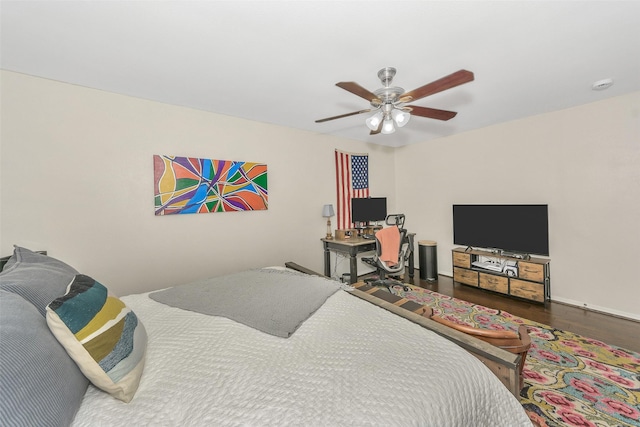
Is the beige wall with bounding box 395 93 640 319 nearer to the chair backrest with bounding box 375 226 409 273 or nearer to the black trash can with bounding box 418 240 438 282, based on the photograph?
the black trash can with bounding box 418 240 438 282

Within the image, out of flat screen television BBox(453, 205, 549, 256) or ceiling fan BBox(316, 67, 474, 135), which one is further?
flat screen television BBox(453, 205, 549, 256)

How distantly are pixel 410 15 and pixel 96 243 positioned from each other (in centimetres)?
312

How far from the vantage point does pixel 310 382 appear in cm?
90

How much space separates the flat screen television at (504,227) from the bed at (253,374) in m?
2.95

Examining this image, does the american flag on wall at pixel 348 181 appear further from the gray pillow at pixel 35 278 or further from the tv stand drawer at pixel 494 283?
the gray pillow at pixel 35 278

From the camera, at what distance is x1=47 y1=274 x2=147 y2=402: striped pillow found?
0.83 meters

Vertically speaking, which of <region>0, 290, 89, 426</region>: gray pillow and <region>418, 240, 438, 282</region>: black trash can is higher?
<region>0, 290, 89, 426</region>: gray pillow

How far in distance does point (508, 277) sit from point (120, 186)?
15.3 feet

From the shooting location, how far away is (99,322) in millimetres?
926

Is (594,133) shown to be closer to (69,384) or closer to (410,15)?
(410,15)

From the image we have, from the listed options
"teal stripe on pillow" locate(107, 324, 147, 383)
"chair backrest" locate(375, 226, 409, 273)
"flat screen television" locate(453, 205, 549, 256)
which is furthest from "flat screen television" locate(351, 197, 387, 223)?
"teal stripe on pillow" locate(107, 324, 147, 383)

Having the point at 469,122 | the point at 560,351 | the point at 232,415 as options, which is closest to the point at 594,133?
the point at 469,122

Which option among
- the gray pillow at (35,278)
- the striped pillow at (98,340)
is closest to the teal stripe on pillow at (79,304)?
the striped pillow at (98,340)

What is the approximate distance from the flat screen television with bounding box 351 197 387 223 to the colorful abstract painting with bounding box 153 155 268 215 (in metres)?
1.58
